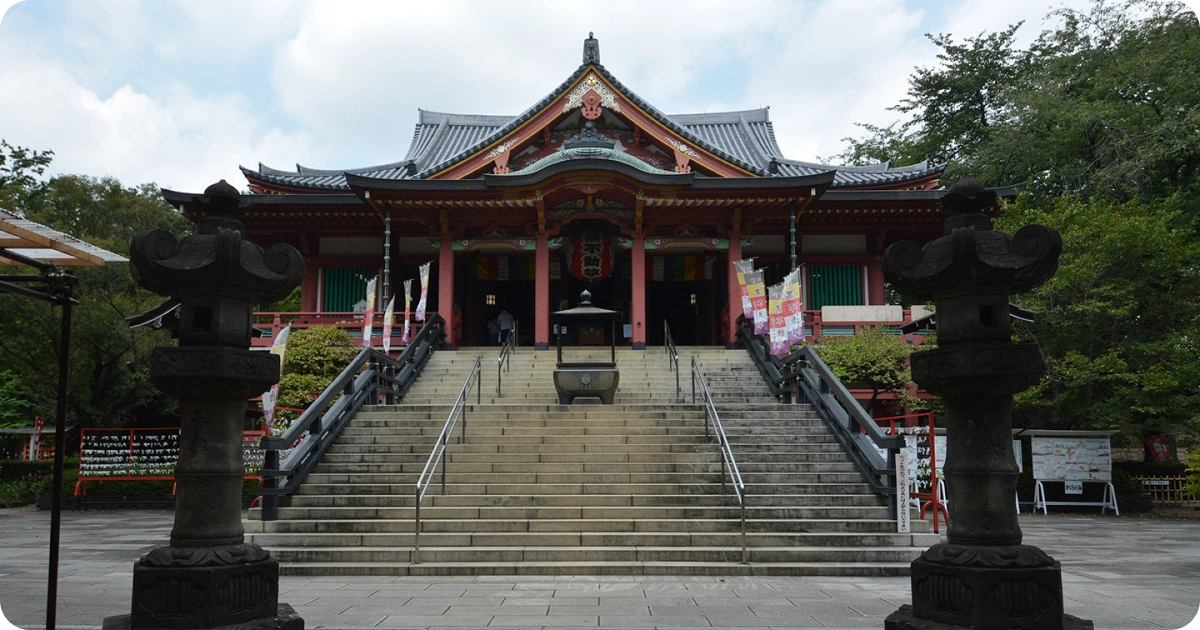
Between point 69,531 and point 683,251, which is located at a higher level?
point 683,251

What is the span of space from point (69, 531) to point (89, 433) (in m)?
7.03

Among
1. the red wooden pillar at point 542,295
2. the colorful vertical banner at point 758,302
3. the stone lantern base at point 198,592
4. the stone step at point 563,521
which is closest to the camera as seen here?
the stone lantern base at point 198,592

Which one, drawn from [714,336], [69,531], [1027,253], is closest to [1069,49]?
[714,336]

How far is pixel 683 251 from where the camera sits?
20.5 m

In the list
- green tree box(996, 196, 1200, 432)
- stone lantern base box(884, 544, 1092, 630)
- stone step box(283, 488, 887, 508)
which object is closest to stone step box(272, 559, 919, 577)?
stone step box(283, 488, 887, 508)

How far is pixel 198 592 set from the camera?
188 inches

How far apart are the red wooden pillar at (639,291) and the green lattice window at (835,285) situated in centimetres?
553

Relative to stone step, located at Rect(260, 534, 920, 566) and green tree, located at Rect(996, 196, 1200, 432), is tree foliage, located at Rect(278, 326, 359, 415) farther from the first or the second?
green tree, located at Rect(996, 196, 1200, 432)

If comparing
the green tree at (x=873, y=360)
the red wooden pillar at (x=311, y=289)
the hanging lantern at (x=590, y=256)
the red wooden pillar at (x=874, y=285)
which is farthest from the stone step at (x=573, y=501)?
the red wooden pillar at (x=311, y=289)

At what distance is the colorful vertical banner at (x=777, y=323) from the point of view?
14844mm

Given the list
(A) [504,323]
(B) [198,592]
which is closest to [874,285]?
(A) [504,323]

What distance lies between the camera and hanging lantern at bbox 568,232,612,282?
20.1 metres

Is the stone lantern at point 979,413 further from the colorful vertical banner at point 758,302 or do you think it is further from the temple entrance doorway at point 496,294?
the temple entrance doorway at point 496,294

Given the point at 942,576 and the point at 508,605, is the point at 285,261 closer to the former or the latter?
the point at 508,605
